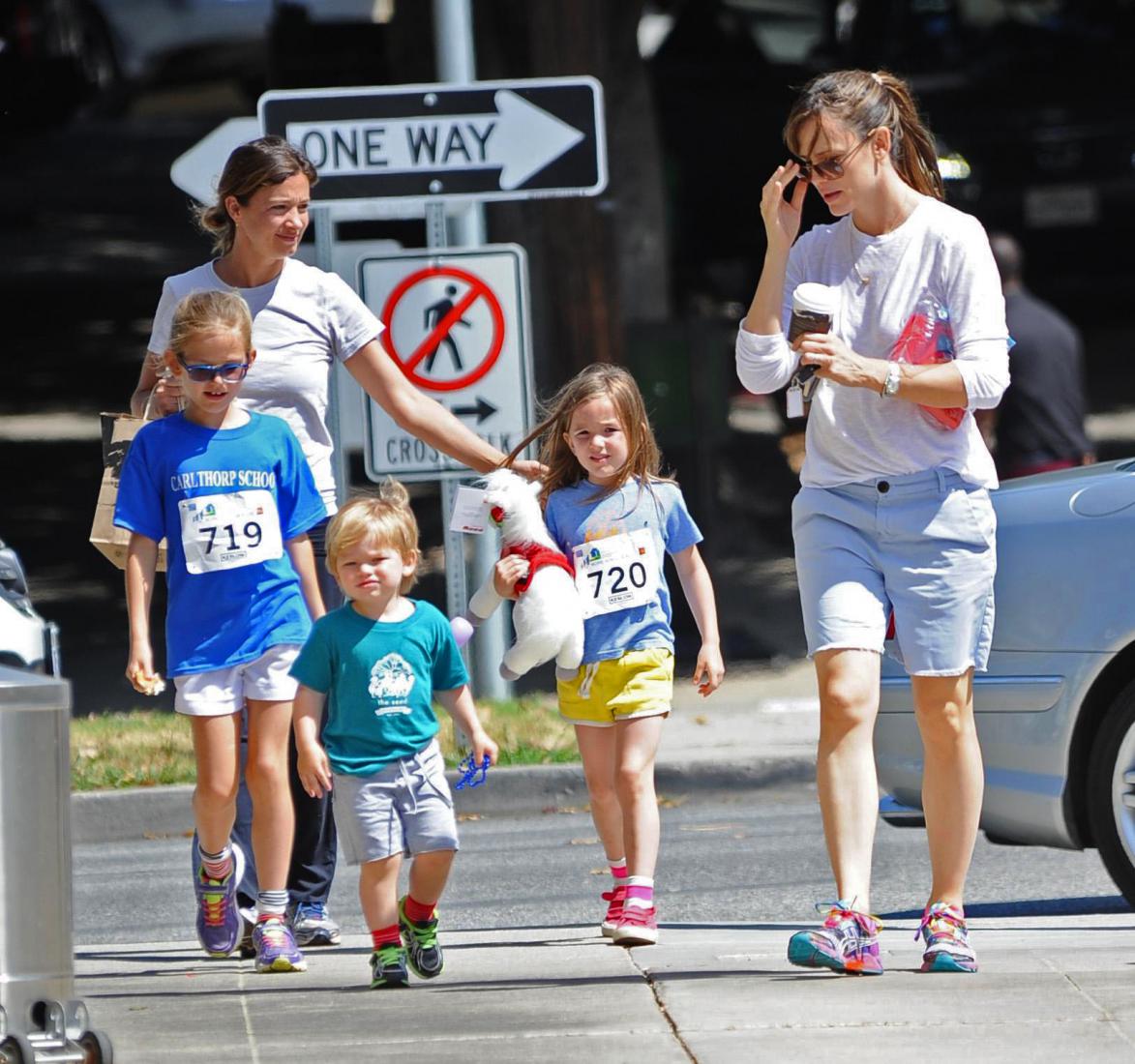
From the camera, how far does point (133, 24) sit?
3616cm

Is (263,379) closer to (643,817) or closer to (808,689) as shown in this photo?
(643,817)

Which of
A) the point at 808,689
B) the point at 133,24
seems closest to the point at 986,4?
the point at 808,689

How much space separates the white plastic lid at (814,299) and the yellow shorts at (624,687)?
43.3 inches

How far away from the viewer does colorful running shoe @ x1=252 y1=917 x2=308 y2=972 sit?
575 centimetres

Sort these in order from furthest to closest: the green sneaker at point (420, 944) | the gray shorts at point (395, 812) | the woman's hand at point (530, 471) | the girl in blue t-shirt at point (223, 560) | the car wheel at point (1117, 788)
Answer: the car wheel at point (1117, 788), the woman's hand at point (530, 471), the girl in blue t-shirt at point (223, 560), the green sneaker at point (420, 944), the gray shorts at point (395, 812)

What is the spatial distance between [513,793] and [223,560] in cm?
326

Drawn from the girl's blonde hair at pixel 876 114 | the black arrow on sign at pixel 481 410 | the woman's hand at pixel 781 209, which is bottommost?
the black arrow on sign at pixel 481 410

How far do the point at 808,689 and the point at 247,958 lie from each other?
5101 millimetres

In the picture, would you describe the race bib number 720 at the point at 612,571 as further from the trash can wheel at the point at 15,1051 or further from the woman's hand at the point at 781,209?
the trash can wheel at the point at 15,1051

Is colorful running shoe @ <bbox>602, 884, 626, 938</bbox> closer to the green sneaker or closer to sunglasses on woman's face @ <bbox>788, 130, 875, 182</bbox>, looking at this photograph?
the green sneaker

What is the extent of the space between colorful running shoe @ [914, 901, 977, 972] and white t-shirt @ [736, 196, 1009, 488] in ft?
3.09

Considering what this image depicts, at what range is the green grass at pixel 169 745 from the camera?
8.76 meters

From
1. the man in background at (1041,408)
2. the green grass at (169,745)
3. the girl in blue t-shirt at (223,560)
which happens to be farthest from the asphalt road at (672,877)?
the man in background at (1041,408)

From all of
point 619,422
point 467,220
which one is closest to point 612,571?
point 619,422
